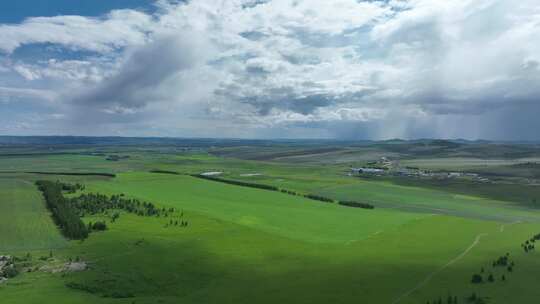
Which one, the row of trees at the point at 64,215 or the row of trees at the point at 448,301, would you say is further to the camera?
the row of trees at the point at 64,215

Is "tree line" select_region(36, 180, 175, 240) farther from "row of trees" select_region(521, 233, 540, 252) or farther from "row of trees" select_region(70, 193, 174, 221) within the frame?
"row of trees" select_region(521, 233, 540, 252)

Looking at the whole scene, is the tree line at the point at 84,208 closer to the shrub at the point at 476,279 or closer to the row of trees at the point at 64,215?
the row of trees at the point at 64,215

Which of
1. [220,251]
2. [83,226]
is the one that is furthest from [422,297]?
[83,226]

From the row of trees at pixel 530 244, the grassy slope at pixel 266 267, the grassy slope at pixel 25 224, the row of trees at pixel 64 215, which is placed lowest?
the grassy slope at pixel 266 267

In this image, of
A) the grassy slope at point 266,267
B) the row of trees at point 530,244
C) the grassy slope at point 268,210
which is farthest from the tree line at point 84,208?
the row of trees at point 530,244

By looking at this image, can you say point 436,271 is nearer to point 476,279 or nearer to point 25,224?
point 476,279
